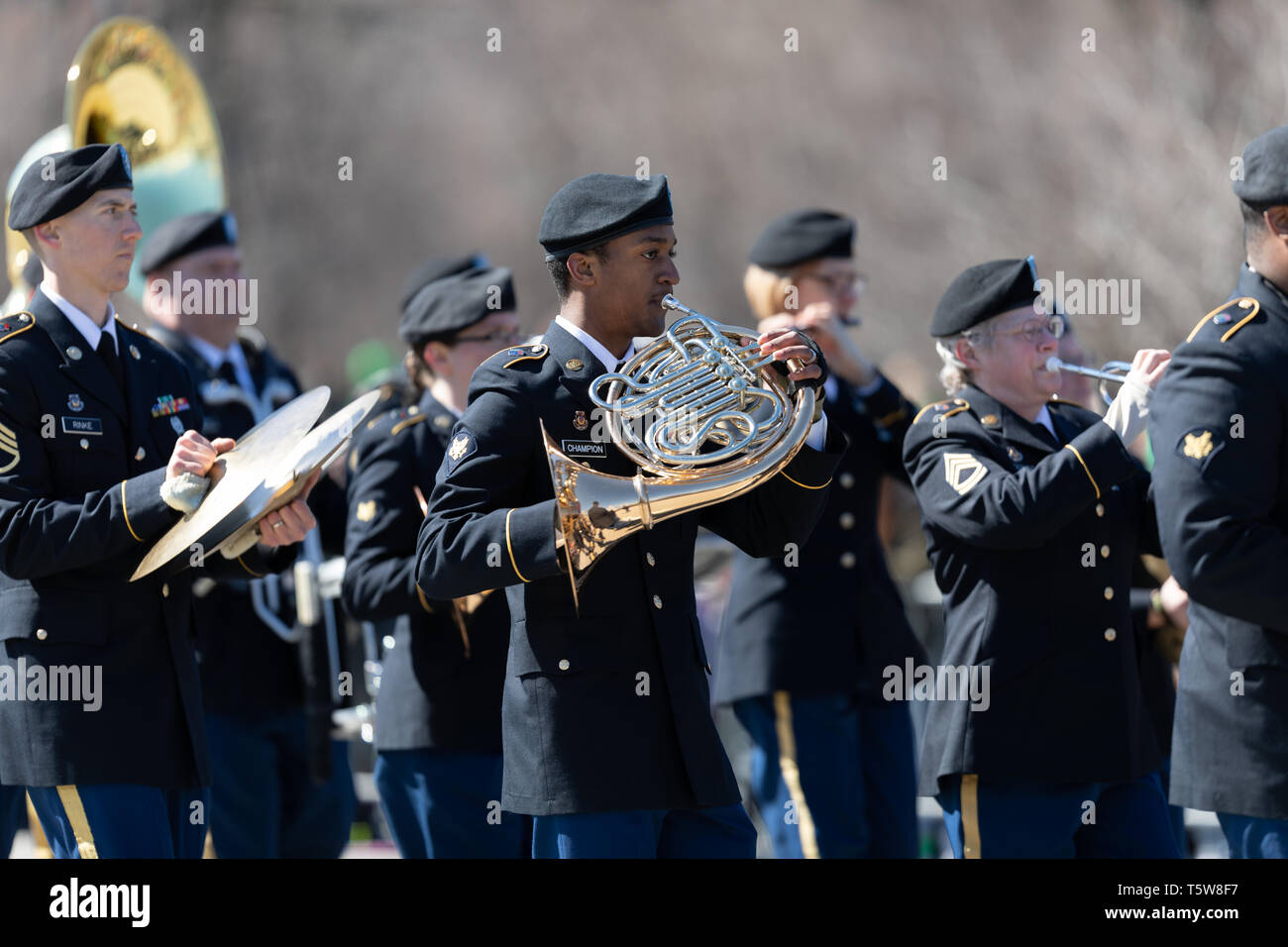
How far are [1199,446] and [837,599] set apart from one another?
8.23ft

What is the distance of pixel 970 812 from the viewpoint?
499 cm

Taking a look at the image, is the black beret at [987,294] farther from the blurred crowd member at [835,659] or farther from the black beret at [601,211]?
the black beret at [601,211]

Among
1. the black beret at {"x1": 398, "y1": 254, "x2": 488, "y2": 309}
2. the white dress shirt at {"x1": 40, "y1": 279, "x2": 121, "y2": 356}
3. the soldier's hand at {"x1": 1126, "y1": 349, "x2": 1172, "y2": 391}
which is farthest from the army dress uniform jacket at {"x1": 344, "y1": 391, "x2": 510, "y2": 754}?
the soldier's hand at {"x1": 1126, "y1": 349, "x2": 1172, "y2": 391}

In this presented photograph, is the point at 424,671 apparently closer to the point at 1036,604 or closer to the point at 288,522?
the point at 288,522

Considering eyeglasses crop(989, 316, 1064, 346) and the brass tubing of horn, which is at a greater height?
eyeglasses crop(989, 316, 1064, 346)

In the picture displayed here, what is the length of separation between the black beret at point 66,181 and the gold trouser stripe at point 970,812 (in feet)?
8.58

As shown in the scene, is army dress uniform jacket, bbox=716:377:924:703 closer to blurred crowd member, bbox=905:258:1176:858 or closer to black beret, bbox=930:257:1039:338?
black beret, bbox=930:257:1039:338

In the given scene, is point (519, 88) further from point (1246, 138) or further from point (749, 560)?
point (749, 560)

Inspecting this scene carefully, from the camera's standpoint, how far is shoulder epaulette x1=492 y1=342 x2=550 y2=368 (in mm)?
4406

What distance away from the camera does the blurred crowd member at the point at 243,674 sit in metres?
6.43

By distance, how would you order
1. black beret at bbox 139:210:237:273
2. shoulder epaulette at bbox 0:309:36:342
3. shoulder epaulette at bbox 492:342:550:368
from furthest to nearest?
black beret at bbox 139:210:237:273, shoulder epaulette at bbox 0:309:36:342, shoulder epaulette at bbox 492:342:550:368

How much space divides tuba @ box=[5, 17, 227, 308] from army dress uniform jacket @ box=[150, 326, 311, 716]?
77 cm

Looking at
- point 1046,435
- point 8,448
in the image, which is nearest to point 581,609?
point 8,448
